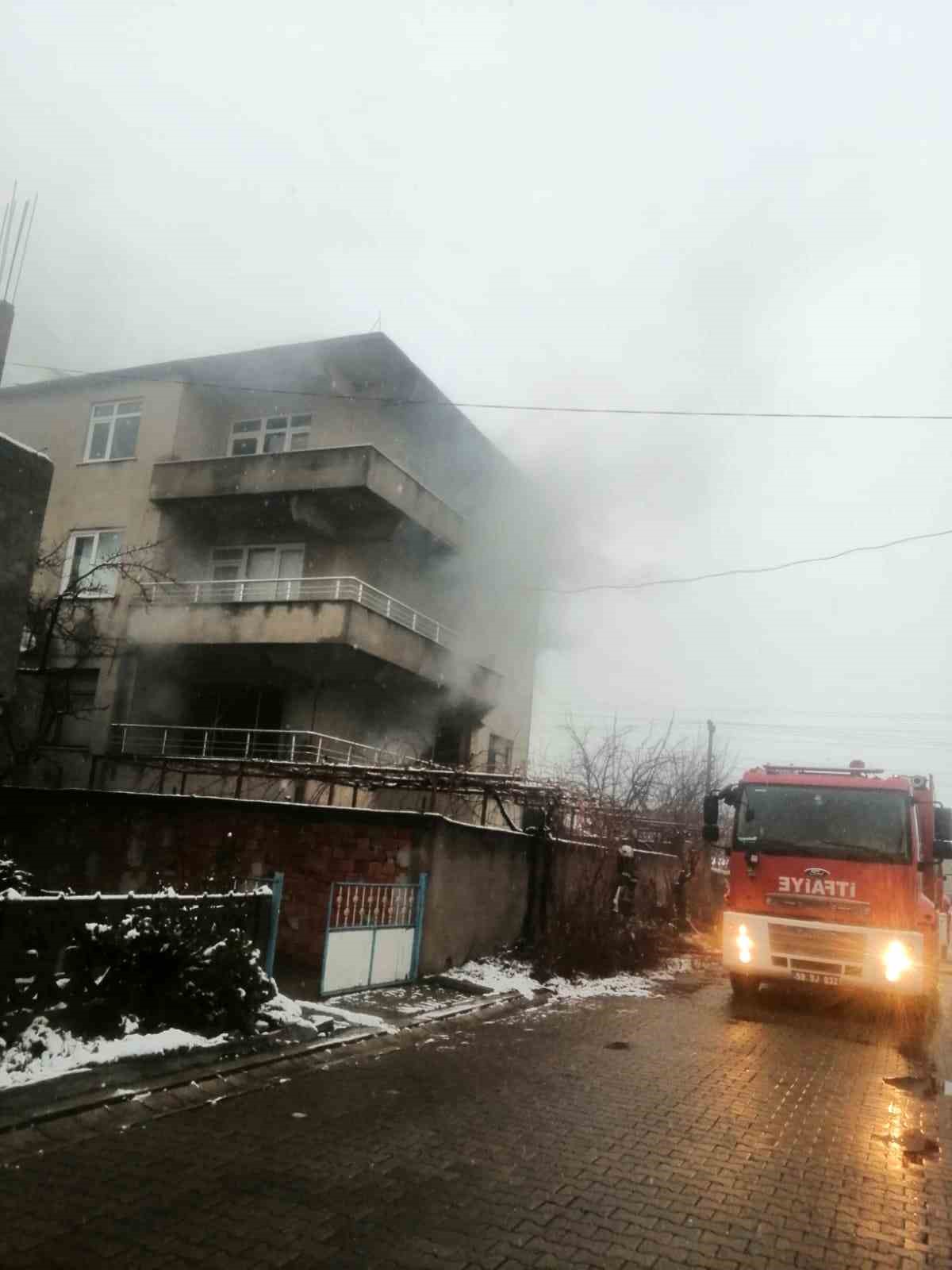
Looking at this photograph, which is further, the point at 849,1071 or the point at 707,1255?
the point at 849,1071

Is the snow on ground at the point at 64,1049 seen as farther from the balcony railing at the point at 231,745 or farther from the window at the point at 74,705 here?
the window at the point at 74,705

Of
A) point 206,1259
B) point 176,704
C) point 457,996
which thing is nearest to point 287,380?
point 176,704

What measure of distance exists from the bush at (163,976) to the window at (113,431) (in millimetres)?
16332

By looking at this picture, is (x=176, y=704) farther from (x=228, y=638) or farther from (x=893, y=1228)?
(x=893, y=1228)

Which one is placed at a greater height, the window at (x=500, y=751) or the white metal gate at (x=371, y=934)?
the window at (x=500, y=751)

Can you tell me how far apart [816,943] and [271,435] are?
16.0 meters

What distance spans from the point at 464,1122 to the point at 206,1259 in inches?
88.8

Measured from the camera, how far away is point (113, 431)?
70.3ft

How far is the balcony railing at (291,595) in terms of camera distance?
1875 centimetres

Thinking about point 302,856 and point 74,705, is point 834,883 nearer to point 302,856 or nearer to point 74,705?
point 302,856

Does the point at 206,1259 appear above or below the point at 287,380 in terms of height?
below

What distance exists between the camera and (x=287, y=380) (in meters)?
20.7

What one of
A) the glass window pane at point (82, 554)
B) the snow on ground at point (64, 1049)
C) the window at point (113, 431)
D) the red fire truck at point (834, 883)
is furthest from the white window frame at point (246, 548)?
the snow on ground at point (64, 1049)

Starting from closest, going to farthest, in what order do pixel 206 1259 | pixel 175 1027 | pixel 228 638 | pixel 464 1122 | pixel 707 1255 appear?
1. pixel 206 1259
2. pixel 707 1255
3. pixel 464 1122
4. pixel 175 1027
5. pixel 228 638
